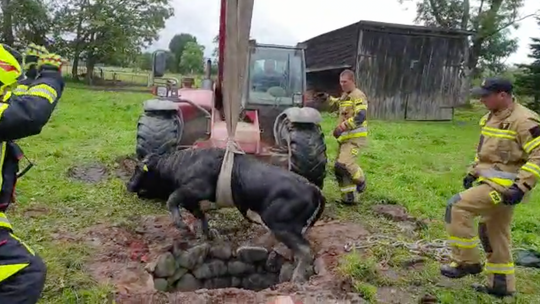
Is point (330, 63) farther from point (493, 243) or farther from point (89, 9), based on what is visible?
point (493, 243)

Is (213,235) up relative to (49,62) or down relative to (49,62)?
down

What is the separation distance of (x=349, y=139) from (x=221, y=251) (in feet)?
8.30

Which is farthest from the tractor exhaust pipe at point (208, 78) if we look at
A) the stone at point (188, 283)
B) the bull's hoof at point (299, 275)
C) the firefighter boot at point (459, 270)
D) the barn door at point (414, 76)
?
the barn door at point (414, 76)

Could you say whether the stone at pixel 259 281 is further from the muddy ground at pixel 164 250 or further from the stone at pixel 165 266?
the stone at pixel 165 266

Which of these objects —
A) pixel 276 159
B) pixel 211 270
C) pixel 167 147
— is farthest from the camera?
pixel 276 159

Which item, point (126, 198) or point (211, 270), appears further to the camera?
point (126, 198)

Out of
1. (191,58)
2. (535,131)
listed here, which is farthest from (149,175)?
(191,58)

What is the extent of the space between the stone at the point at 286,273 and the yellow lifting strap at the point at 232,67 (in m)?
0.89

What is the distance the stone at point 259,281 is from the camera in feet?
18.8

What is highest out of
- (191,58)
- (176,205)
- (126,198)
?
(191,58)

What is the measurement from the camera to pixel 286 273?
5523 mm

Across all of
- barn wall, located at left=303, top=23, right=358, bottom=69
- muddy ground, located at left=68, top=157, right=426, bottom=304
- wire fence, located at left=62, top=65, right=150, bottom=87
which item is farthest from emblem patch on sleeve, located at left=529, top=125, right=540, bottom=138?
wire fence, located at left=62, top=65, right=150, bottom=87

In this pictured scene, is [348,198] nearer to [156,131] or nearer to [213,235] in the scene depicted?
[213,235]

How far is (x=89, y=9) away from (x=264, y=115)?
22334mm
